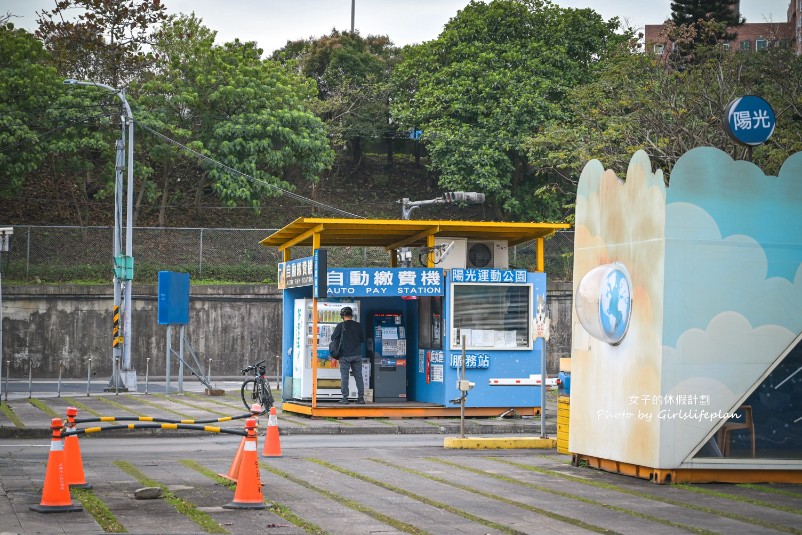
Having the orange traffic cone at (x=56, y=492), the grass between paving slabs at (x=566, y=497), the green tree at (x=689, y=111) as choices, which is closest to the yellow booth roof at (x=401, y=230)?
the grass between paving slabs at (x=566, y=497)

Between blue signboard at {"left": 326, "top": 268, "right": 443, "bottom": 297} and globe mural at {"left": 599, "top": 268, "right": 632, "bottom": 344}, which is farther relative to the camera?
blue signboard at {"left": 326, "top": 268, "right": 443, "bottom": 297}

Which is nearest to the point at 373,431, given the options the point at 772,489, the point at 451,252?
the point at 451,252

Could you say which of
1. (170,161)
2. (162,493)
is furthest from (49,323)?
(162,493)

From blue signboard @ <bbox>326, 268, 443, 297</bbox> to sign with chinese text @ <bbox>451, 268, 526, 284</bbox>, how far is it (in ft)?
1.46

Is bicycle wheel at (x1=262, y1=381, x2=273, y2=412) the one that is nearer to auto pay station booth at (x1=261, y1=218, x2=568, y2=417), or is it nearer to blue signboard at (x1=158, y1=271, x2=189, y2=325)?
auto pay station booth at (x1=261, y1=218, x2=568, y2=417)

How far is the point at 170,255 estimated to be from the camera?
140 ft

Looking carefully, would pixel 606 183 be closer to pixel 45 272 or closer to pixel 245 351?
pixel 245 351

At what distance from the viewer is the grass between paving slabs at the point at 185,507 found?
10.1 metres

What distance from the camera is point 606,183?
1463 centimetres

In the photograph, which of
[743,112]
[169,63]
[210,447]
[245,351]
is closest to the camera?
[743,112]

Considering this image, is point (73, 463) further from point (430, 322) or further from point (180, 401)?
point (180, 401)

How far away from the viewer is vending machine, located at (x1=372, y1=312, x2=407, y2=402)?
77.9 feet

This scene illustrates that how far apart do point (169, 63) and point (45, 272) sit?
Result: 10739 mm

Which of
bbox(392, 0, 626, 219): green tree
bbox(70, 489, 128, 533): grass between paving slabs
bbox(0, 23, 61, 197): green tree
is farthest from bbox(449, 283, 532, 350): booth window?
bbox(392, 0, 626, 219): green tree
